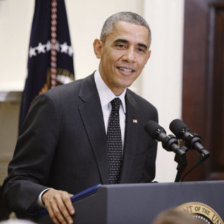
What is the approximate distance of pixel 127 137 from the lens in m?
2.26

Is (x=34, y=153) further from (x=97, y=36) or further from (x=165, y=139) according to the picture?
(x=97, y=36)

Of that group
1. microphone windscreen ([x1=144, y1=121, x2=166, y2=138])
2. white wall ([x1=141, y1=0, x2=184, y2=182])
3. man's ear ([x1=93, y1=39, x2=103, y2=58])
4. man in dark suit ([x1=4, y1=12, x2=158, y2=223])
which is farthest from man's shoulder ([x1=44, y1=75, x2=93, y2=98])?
white wall ([x1=141, y1=0, x2=184, y2=182])

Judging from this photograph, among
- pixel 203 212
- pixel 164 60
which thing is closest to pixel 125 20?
pixel 203 212

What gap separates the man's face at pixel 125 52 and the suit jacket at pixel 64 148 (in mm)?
129

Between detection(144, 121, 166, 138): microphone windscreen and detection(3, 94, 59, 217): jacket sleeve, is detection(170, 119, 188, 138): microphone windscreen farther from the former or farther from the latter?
detection(3, 94, 59, 217): jacket sleeve

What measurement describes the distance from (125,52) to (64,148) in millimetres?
507

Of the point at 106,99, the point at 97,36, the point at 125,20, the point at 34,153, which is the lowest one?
the point at 34,153

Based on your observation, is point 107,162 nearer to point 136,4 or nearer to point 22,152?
point 22,152

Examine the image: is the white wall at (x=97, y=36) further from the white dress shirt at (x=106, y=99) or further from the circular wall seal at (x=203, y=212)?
the circular wall seal at (x=203, y=212)

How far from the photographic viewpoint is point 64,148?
2.11 m

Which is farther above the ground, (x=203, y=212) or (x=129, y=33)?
(x=129, y=33)

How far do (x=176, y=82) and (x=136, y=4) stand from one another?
61 centimetres

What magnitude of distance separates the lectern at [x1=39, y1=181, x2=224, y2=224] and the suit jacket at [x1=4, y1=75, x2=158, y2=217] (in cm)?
47

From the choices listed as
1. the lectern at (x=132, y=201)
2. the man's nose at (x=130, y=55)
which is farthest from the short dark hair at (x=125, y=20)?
the lectern at (x=132, y=201)
